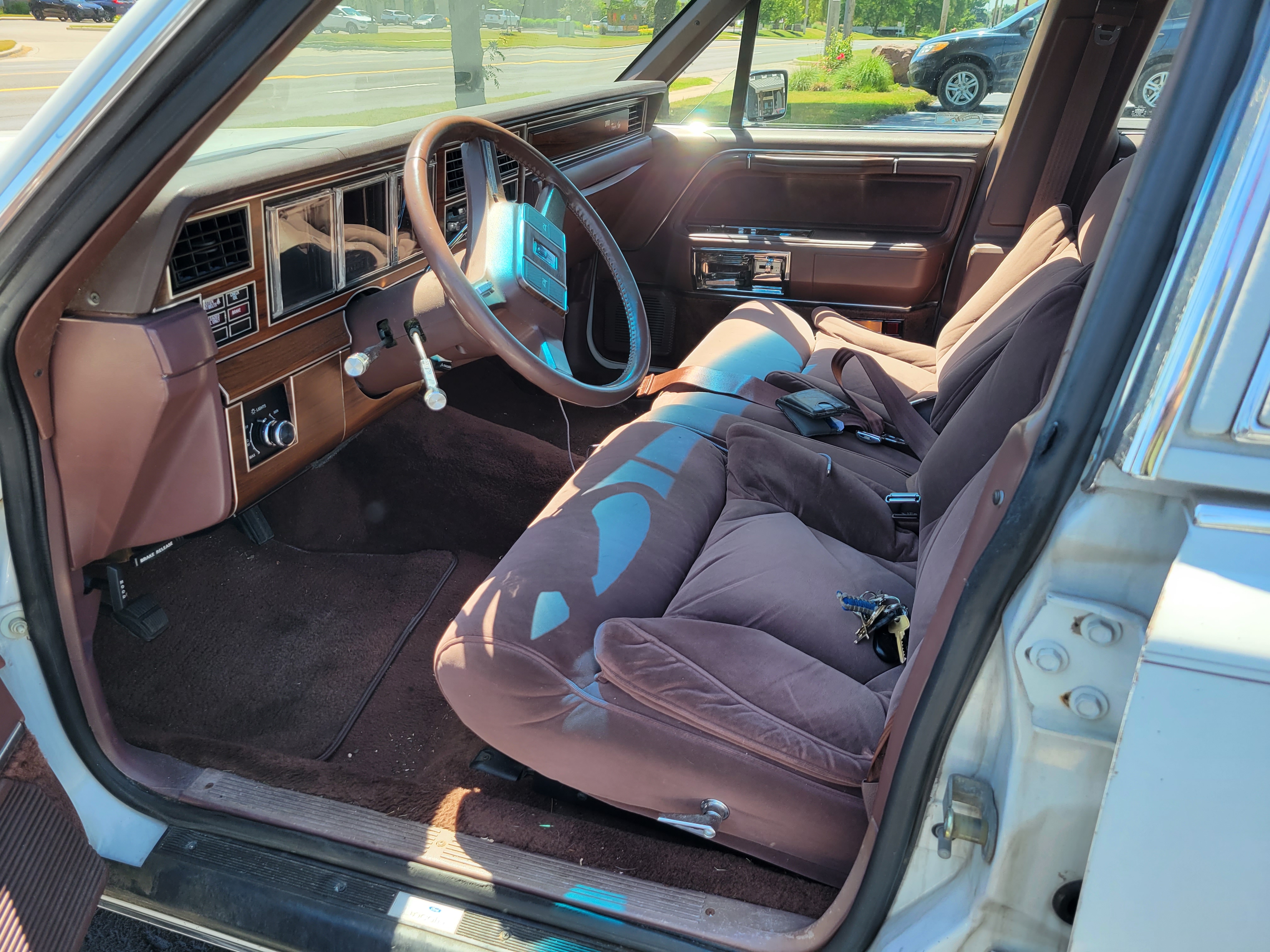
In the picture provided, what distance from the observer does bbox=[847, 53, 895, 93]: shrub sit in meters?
2.84

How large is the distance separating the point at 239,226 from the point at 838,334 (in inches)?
71.1

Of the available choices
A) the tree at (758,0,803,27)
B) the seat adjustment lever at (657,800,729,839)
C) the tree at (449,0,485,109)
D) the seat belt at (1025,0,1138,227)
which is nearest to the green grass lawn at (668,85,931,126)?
the tree at (758,0,803,27)

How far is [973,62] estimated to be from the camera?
9.27ft

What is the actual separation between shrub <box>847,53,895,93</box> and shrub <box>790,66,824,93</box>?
0.09 meters

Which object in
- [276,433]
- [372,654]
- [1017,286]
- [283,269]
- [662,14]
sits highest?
[662,14]

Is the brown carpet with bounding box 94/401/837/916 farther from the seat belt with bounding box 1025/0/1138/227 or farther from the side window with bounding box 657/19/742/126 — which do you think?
the seat belt with bounding box 1025/0/1138/227

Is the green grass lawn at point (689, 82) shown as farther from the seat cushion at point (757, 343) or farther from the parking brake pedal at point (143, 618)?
the parking brake pedal at point (143, 618)

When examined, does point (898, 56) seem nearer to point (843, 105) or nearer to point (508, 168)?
point (843, 105)

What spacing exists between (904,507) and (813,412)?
386mm

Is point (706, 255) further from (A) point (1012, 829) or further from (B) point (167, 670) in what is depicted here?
(A) point (1012, 829)

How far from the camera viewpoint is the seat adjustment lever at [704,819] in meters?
1.14

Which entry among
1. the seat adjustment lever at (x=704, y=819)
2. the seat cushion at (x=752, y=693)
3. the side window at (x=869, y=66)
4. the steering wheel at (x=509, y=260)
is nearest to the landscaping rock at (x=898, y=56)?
the side window at (x=869, y=66)

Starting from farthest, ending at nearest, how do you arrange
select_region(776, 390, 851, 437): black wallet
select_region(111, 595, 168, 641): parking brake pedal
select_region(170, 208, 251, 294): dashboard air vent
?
select_region(776, 390, 851, 437): black wallet
select_region(111, 595, 168, 641): parking brake pedal
select_region(170, 208, 251, 294): dashboard air vent

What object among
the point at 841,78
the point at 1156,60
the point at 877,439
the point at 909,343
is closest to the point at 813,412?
the point at 877,439
